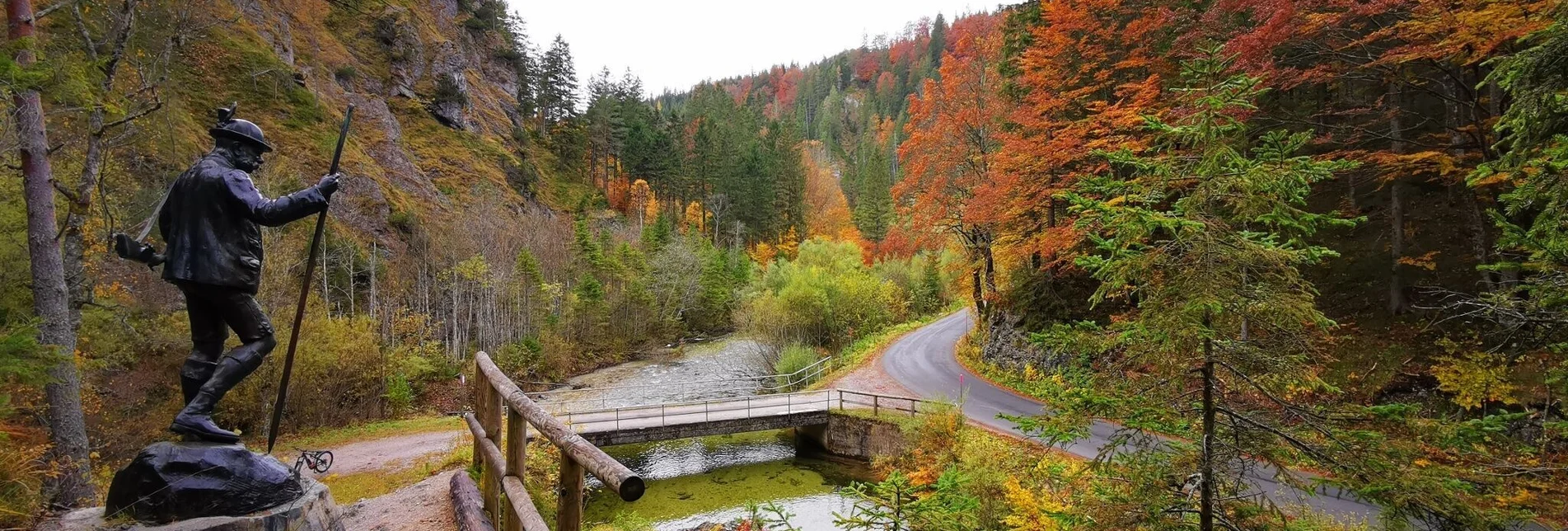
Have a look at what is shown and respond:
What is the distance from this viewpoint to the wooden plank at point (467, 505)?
5.08 metres

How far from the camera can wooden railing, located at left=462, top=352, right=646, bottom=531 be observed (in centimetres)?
269

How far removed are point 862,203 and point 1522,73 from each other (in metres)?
44.0

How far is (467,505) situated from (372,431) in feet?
44.2

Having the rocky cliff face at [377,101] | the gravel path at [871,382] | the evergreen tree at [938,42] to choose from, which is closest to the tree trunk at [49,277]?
the rocky cliff face at [377,101]

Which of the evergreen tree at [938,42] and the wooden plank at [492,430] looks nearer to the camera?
the wooden plank at [492,430]

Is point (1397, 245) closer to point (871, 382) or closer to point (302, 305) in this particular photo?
point (871, 382)

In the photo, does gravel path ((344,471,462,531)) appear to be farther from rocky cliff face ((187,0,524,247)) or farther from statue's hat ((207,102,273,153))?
rocky cliff face ((187,0,524,247))

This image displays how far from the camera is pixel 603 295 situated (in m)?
30.0

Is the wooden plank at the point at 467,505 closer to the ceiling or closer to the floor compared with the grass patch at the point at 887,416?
closer to the ceiling

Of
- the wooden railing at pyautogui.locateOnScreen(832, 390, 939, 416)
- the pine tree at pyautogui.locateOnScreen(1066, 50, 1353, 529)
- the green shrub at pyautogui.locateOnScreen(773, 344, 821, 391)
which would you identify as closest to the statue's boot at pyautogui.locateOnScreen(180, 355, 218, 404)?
the pine tree at pyautogui.locateOnScreen(1066, 50, 1353, 529)

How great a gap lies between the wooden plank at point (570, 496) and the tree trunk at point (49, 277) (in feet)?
20.3

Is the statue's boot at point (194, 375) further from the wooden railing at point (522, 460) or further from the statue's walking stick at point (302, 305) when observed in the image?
the wooden railing at point (522, 460)

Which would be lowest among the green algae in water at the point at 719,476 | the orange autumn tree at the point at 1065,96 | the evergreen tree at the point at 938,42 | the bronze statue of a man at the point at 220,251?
the green algae in water at the point at 719,476

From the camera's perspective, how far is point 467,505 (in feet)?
18.1
